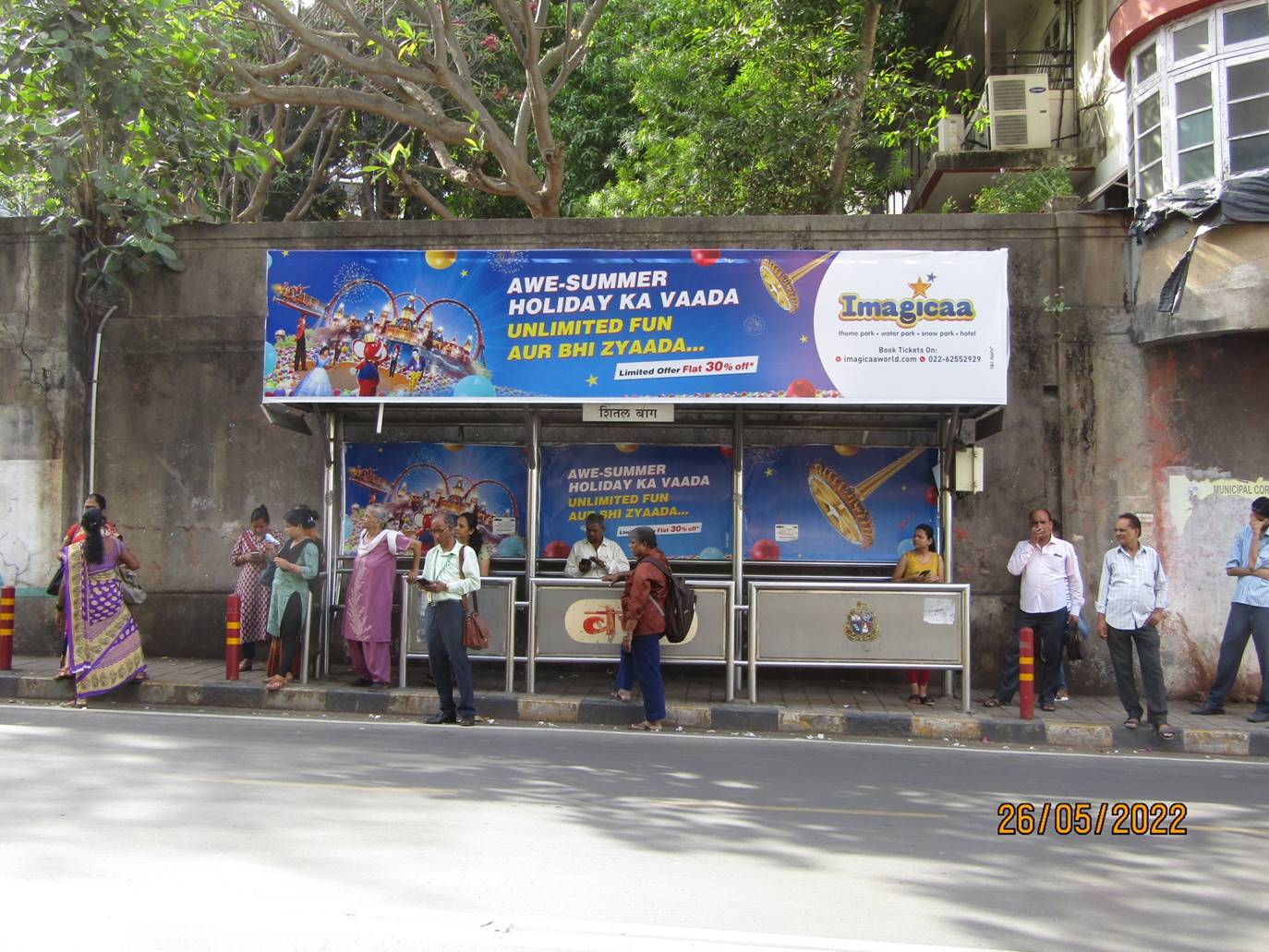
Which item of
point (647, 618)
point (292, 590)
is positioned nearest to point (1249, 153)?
point (647, 618)

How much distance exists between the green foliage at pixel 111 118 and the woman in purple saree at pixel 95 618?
3.51 meters

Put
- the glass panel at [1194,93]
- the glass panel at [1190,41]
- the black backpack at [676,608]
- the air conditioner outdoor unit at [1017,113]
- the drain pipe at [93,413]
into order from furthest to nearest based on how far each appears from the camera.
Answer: the air conditioner outdoor unit at [1017,113], the drain pipe at [93,413], the glass panel at [1190,41], the glass panel at [1194,93], the black backpack at [676,608]

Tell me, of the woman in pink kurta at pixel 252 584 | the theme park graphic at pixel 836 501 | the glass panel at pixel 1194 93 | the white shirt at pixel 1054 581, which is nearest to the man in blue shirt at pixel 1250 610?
the white shirt at pixel 1054 581

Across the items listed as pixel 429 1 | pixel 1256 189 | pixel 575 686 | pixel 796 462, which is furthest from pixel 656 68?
pixel 575 686

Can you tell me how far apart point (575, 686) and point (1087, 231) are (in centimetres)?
690

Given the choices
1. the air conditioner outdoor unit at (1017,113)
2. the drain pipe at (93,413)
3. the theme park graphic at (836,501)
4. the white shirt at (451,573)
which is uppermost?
the air conditioner outdoor unit at (1017,113)

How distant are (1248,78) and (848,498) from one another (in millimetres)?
5582

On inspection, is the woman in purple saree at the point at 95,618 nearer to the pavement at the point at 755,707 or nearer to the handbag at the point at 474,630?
the pavement at the point at 755,707

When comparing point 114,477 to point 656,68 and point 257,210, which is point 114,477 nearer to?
point 257,210

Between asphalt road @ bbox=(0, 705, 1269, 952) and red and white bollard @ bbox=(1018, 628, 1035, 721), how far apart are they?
1.04 metres

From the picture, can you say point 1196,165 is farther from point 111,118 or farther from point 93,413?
point 93,413

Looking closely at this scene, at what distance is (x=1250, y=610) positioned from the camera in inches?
352

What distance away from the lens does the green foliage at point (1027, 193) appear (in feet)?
39.8
